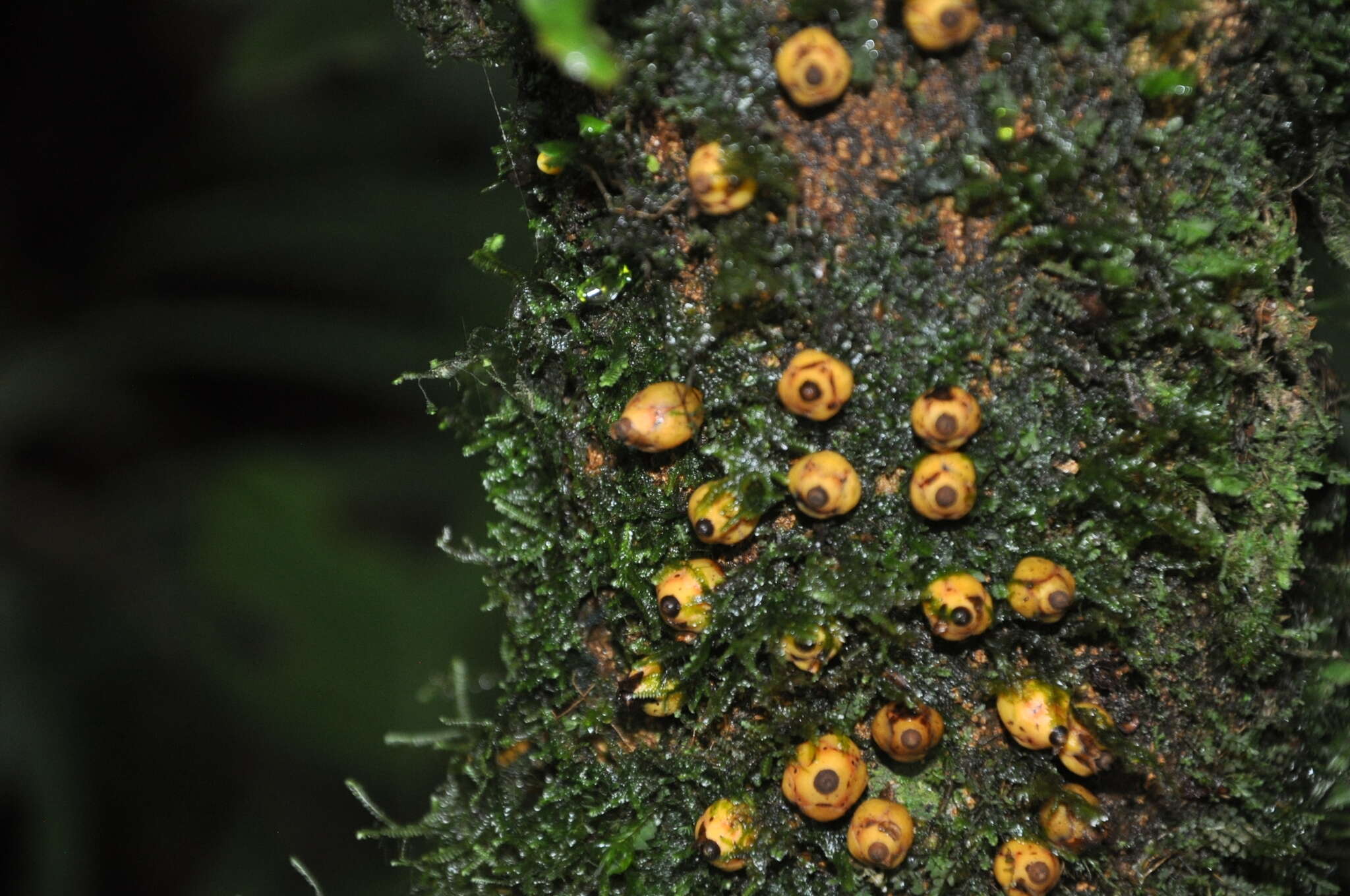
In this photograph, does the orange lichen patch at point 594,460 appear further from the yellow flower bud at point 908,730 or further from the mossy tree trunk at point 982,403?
the yellow flower bud at point 908,730

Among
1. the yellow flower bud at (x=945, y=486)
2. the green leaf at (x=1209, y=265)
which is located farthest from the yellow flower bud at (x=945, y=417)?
the green leaf at (x=1209, y=265)

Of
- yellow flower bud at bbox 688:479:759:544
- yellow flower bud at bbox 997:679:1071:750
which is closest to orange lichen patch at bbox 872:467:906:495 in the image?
yellow flower bud at bbox 688:479:759:544

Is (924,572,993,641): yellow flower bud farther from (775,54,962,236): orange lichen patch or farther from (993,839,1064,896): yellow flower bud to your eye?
(775,54,962,236): orange lichen patch

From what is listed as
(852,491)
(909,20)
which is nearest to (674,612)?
(852,491)

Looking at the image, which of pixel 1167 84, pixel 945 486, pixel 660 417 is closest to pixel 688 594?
pixel 660 417

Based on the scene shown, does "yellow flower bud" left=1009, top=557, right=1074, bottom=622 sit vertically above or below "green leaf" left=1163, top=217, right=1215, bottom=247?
below

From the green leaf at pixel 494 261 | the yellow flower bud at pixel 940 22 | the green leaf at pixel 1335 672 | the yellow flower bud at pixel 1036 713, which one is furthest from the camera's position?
the green leaf at pixel 494 261

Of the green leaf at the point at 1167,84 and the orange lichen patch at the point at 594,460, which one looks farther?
the orange lichen patch at the point at 594,460

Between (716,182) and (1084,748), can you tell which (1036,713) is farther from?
(716,182)

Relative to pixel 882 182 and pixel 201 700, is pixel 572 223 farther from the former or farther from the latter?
pixel 201 700
